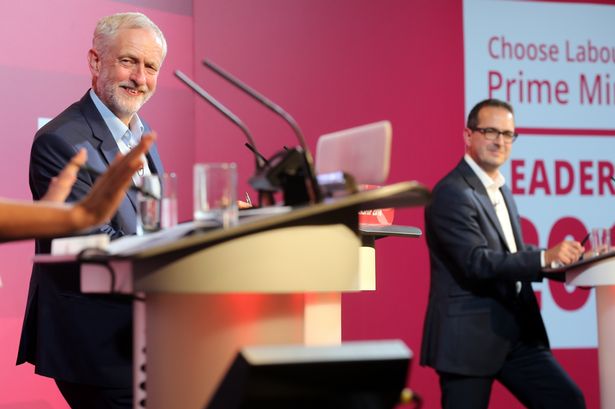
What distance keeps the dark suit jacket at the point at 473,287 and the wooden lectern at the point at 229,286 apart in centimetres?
198

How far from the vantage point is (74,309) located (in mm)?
2686

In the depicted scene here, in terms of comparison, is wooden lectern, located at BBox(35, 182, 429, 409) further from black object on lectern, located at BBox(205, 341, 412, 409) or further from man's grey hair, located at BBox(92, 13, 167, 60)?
man's grey hair, located at BBox(92, 13, 167, 60)

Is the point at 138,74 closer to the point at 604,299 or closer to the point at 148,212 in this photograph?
the point at 148,212

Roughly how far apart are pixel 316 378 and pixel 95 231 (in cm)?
128

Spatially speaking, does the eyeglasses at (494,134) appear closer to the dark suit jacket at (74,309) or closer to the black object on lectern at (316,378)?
the dark suit jacket at (74,309)

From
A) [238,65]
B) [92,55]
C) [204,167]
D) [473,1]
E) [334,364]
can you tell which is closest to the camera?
[334,364]

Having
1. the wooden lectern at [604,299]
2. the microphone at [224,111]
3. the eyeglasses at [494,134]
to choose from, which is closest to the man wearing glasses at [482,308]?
the wooden lectern at [604,299]

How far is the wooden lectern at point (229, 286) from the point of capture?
174 cm

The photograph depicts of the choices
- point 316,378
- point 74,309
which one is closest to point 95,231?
point 74,309

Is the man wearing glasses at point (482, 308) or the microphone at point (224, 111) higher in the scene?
the microphone at point (224, 111)

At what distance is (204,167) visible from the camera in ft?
6.38

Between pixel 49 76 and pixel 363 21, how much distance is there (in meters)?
1.92

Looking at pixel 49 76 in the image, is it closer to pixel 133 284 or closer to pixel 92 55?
pixel 92 55

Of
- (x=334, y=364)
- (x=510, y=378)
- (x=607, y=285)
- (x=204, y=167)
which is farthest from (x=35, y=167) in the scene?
(x=607, y=285)
